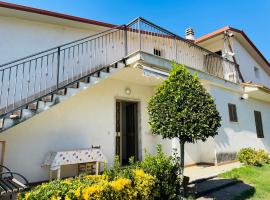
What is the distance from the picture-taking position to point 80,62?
8.75 meters

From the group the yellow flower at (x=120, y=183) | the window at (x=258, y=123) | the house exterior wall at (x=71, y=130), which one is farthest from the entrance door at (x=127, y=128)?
the window at (x=258, y=123)

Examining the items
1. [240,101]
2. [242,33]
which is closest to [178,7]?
[242,33]

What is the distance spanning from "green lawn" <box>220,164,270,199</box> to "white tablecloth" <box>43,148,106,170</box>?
4394mm

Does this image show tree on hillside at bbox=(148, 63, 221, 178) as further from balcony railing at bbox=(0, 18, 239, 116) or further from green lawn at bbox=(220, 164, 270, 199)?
balcony railing at bbox=(0, 18, 239, 116)

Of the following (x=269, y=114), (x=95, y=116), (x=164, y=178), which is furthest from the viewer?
(x=269, y=114)

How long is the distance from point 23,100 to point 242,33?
12889mm

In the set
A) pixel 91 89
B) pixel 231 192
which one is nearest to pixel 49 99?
pixel 91 89

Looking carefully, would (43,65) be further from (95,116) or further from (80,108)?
(95,116)

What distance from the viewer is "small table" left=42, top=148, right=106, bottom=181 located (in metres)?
6.61

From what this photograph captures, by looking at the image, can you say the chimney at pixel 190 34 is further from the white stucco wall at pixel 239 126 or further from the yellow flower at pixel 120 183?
the yellow flower at pixel 120 183

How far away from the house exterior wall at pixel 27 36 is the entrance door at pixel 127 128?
144 inches

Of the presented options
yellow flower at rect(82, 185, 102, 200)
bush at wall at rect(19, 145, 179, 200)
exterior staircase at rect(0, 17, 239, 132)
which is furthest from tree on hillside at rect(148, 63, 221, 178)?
Answer: exterior staircase at rect(0, 17, 239, 132)

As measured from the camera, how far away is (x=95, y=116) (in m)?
8.66

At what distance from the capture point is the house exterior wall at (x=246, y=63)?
14212 millimetres
